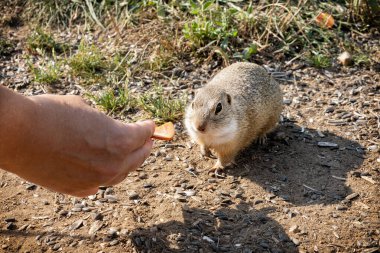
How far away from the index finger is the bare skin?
0.01m

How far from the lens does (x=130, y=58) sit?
587 centimetres

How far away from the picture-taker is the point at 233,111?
4355 millimetres

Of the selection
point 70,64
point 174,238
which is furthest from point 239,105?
point 70,64

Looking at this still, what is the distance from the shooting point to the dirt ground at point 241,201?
3.43m

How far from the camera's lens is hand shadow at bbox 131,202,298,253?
132 inches

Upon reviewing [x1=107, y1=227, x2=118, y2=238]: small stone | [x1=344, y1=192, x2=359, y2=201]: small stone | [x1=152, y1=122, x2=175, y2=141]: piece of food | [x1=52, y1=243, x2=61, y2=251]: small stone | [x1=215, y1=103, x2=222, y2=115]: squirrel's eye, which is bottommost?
[x1=52, y1=243, x2=61, y2=251]: small stone

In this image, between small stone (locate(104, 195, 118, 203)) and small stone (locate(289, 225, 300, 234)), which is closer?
small stone (locate(289, 225, 300, 234))

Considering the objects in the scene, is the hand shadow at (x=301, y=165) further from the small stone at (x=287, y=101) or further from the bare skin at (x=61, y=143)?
the bare skin at (x=61, y=143)

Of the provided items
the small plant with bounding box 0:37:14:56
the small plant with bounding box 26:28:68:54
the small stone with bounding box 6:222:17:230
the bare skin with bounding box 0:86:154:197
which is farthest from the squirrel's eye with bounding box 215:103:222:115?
the small plant with bounding box 0:37:14:56

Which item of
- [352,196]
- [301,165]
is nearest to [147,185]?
[301,165]

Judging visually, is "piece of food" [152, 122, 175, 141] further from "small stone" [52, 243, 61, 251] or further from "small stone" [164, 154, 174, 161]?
"small stone" [52, 243, 61, 251]

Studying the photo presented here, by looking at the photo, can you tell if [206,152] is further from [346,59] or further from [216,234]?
[346,59]

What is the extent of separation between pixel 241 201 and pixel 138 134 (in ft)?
4.59

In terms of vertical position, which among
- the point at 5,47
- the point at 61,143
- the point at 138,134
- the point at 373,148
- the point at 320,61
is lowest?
the point at 5,47
